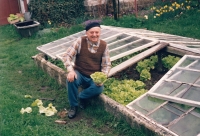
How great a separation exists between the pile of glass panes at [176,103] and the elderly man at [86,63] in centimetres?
81

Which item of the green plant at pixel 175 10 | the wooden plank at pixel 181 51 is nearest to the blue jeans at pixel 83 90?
the wooden plank at pixel 181 51

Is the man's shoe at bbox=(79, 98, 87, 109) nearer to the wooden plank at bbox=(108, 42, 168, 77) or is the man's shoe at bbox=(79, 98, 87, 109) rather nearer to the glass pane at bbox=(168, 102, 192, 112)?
the wooden plank at bbox=(108, 42, 168, 77)

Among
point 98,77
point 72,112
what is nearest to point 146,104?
point 98,77

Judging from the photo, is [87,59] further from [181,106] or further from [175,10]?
[175,10]

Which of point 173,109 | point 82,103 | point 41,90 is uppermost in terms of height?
point 173,109

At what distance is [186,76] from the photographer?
4469 mm

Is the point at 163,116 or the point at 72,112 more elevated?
the point at 163,116

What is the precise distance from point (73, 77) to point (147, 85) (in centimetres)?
171

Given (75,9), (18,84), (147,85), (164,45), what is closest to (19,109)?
(18,84)

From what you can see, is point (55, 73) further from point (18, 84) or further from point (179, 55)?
point (179, 55)

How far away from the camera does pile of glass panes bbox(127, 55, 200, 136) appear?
3.50 m

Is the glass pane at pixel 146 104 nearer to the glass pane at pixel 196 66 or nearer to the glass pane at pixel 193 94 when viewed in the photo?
the glass pane at pixel 193 94

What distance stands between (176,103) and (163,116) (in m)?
0.30

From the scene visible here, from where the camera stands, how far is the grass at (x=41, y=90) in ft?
13.5
